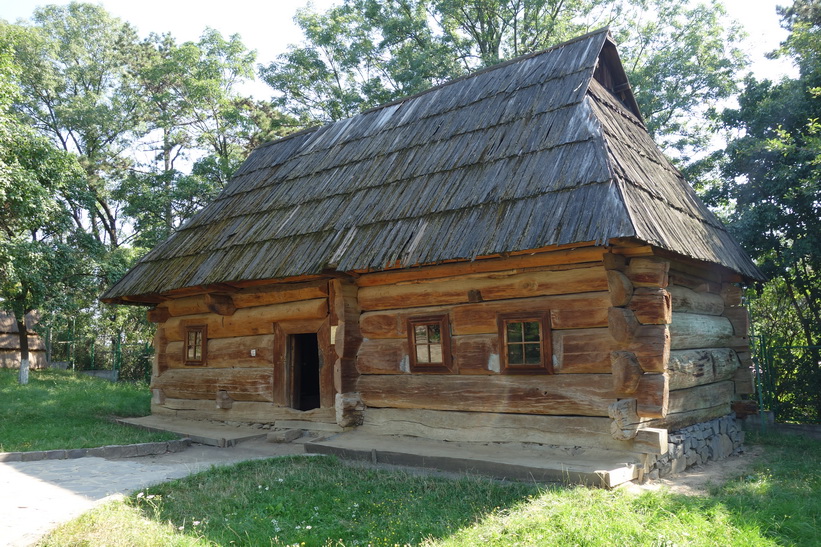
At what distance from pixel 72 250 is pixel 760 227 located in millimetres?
14396

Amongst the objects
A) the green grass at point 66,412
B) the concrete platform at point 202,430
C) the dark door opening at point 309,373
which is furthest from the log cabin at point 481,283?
the dark door opening at point 309,373

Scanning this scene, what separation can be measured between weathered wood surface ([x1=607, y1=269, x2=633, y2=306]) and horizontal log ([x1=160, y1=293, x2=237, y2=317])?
232 inches

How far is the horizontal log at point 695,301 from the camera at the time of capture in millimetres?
7133

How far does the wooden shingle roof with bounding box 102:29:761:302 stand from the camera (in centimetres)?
627

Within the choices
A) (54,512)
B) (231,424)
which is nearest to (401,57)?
(231,424)

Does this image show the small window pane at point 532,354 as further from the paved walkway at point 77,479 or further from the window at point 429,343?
the paved walkway at point 77,479

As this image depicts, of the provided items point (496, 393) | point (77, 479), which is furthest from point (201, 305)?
point (496, 393)

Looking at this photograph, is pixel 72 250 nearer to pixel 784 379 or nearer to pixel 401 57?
pixel 401 57

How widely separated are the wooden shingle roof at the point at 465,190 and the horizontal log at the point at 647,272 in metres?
0.25

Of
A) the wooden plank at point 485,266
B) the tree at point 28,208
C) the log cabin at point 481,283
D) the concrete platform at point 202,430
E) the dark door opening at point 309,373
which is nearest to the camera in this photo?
the log cabin at point 481,283

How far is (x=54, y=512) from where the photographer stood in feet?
15.7

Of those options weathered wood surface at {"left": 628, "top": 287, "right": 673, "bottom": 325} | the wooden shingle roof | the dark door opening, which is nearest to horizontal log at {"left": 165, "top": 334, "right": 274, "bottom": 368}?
the wooden shingle roof

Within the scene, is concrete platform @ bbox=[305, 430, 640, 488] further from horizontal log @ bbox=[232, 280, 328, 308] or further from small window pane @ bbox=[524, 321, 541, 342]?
horizontal log @ bbox=[232, 280, 328, 308]

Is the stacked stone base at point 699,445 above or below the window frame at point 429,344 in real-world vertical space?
below
